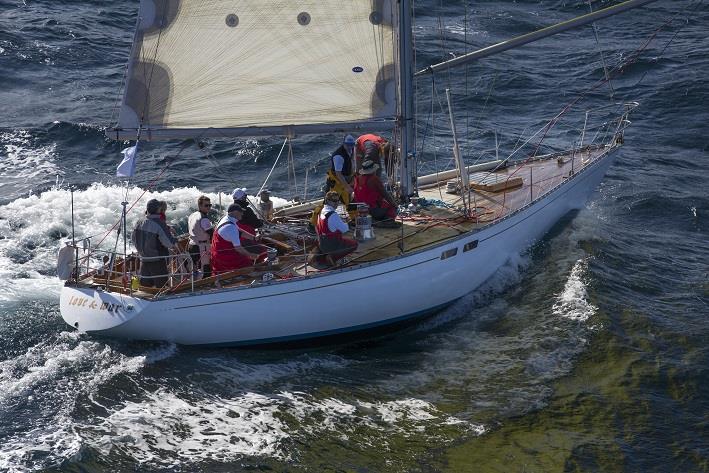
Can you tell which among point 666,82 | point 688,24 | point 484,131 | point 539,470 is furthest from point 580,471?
point 688,24

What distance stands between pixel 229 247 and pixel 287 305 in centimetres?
132

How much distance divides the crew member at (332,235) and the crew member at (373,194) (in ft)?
4.20

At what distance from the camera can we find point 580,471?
39.9 feet

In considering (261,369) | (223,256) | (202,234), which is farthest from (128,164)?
(261,369)

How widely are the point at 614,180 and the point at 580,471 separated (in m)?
11.9

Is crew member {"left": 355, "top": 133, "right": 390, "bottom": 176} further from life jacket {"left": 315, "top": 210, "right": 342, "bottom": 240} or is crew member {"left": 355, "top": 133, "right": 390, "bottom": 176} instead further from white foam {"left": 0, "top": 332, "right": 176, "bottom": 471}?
white foam {"left": 0, "top": 332, "right": 176, "bottom": 471}

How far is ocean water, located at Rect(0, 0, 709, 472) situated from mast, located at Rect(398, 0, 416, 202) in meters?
1.60

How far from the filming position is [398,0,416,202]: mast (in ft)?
52.3

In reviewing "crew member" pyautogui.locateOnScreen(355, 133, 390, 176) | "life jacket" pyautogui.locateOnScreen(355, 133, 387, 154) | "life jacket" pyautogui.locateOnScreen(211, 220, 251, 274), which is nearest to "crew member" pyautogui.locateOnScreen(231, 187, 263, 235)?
"life jacket" pyautogui.locateOnScreen(211, 220, 251, 274)

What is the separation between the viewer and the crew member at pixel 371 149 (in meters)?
17.7

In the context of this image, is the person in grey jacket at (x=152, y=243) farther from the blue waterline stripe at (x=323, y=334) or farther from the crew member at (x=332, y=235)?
the crew member at (x=332, y=235)

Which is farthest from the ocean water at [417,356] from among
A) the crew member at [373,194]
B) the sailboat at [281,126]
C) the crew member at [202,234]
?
the crew member at [373,194]

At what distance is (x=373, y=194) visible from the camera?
1662 cm

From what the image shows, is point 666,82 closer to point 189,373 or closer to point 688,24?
point 688,24
